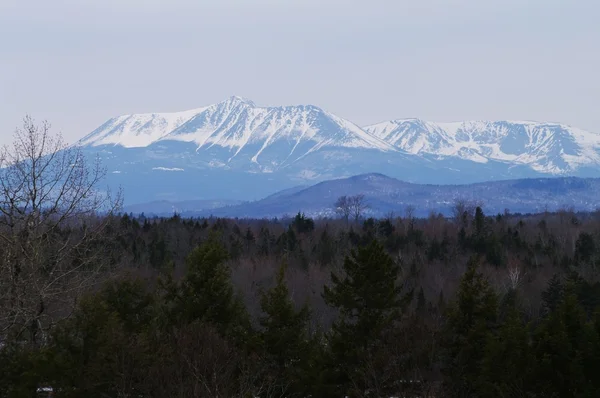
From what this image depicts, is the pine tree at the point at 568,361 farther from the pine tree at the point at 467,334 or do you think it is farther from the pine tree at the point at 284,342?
the pine tree at the point at 284,342

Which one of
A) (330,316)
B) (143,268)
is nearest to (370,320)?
(330,316)

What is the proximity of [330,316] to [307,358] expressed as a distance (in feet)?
106

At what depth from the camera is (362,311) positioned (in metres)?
28.0

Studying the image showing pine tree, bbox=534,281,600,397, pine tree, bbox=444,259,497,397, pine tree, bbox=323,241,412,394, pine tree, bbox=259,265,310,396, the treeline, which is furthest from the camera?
pine tree, bbox=323,241,412,394

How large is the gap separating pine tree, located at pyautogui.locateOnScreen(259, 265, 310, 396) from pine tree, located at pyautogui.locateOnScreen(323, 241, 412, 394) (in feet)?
4.10

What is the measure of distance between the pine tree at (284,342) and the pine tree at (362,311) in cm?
125

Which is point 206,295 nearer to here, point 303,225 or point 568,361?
point 568,361

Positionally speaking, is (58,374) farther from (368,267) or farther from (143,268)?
(143,268)

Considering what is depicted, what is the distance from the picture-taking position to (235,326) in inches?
1126

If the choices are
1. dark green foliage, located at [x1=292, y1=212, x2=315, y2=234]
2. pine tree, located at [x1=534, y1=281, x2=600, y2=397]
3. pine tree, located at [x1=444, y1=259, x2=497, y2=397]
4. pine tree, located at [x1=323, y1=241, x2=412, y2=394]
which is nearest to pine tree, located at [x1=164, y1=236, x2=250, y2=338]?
pine tree, located at [x1=323, y1=241, x2=412, y2=394]

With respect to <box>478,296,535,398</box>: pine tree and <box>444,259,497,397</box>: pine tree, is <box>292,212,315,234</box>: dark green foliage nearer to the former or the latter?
<box>444,259,497,397</box>: pine tree

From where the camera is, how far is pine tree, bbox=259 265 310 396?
26.7 metres

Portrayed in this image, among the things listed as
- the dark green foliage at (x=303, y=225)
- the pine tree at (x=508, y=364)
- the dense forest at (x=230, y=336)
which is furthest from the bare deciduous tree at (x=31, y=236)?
the dark green foliage at (x=303, y=225)

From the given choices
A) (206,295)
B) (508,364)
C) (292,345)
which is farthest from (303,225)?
(508,364)
